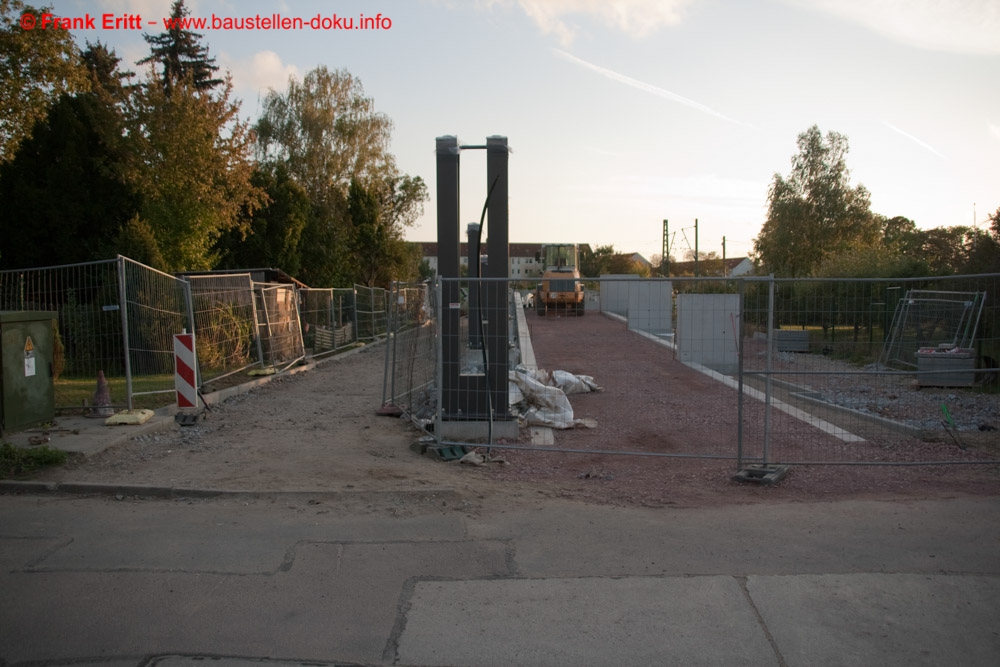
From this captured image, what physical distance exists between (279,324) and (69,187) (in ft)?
20.0

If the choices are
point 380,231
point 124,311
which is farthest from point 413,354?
point 380,231

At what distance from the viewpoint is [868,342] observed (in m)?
7.78

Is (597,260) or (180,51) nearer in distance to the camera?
(180,51)

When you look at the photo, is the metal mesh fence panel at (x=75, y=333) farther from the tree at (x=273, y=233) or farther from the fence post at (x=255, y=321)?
the tree at (x=273, y=233)

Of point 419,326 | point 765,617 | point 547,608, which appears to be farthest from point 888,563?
point 419,326

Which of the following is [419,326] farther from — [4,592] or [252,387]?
[4,592]

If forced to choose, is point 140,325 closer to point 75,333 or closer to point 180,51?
point 75,333

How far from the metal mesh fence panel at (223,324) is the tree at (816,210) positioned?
43011 millimetres

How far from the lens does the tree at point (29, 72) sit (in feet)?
60.8

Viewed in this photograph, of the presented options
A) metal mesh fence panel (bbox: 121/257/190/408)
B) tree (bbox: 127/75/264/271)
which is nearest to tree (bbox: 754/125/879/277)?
tree (bbox: 127/75/264/271)

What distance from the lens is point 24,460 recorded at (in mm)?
7199

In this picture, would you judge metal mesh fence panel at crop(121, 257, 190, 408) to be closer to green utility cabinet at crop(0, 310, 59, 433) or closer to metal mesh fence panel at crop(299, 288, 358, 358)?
green utility cabinet at crop(0, 310, 59, 433)

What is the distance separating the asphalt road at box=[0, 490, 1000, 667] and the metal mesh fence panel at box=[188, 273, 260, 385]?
6.69 meters

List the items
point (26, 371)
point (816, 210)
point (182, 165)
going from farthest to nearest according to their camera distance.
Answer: point (816, 210) → point (182, 165) → point (26, 371)
